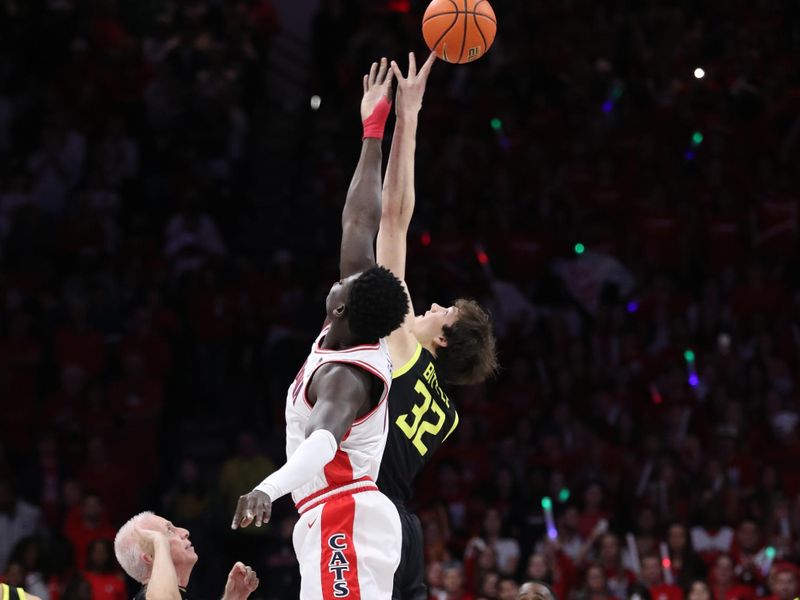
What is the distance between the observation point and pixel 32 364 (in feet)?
41.0

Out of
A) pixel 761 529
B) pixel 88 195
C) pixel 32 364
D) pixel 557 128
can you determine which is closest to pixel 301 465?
pixel 761 529

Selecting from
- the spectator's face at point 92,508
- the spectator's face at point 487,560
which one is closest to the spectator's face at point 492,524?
the spectator's face at point 487,560

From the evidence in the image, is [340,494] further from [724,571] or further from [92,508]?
[92,508]

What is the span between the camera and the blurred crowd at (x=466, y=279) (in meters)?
11.4

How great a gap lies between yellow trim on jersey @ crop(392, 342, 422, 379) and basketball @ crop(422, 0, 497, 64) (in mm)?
1665

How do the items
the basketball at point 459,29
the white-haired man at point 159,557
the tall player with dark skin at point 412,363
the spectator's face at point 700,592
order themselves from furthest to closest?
1. the spectator's face at point 700,592
2. the basketball at point 459,29
3. the tall player with dark skin at point 412,363
4. the white-haired man at point 159,557

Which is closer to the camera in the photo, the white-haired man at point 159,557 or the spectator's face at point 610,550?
the white-haired man at point 159,557

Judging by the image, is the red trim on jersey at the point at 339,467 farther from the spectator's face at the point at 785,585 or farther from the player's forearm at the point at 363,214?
the spectator's face at the point at 785,585

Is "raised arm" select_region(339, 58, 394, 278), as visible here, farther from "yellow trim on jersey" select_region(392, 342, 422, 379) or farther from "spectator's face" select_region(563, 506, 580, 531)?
"spectator's face" select_region(563, 506, 580, 531)

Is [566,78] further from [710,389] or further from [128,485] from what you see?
[128,485]

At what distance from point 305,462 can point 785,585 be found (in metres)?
6.64

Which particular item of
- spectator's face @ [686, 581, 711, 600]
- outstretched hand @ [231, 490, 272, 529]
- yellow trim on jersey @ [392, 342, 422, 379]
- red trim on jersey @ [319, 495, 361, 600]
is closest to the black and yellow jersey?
yellow trim on jersey @ [392, 342, 422, 379]

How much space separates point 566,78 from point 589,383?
13.0 ft

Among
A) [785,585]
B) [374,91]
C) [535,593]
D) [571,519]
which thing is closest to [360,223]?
[374,91]
